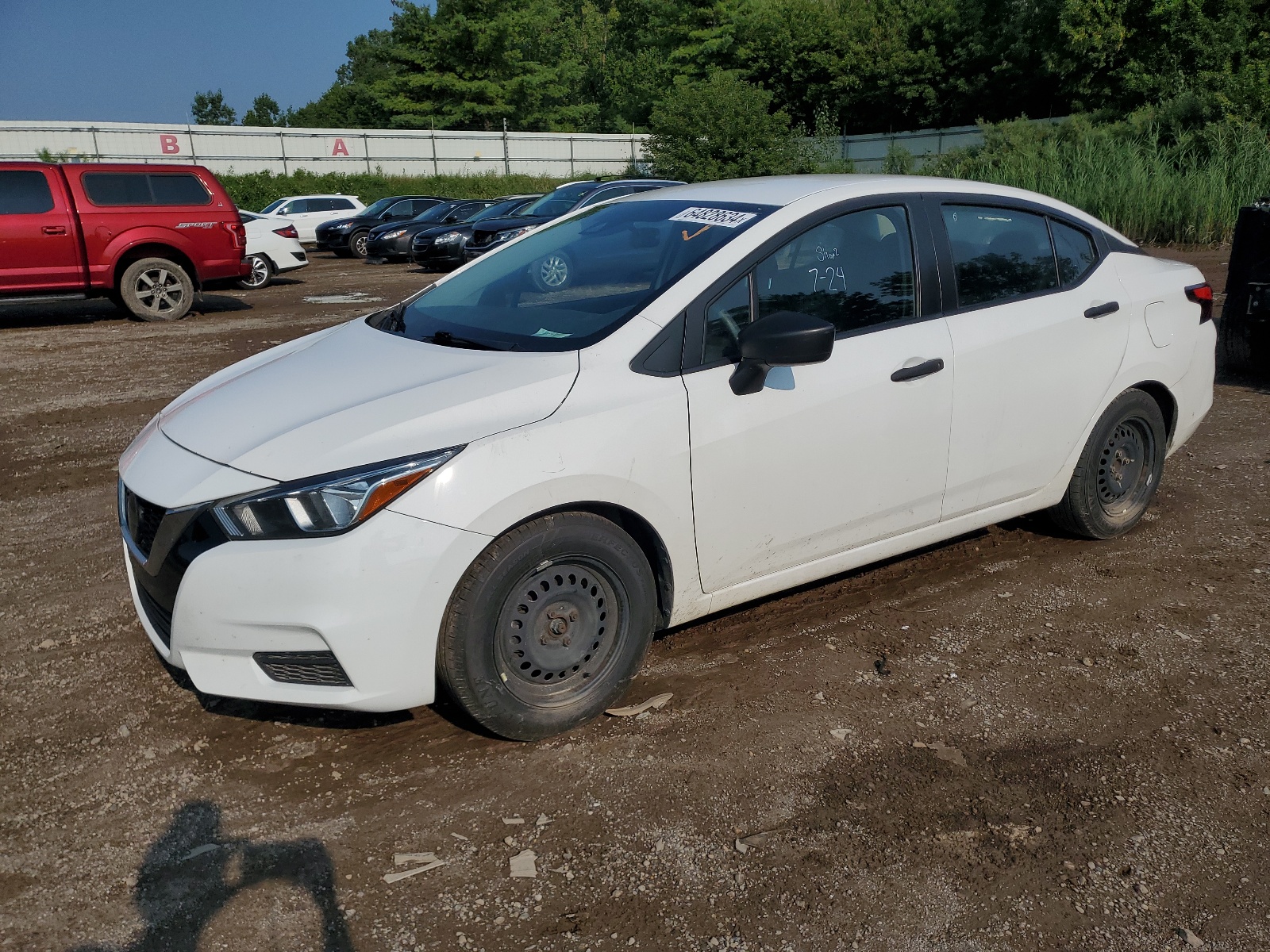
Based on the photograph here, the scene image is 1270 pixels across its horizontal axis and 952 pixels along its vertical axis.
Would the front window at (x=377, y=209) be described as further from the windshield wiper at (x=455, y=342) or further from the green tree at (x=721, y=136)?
the windshield wiper at (x=455, y=342)

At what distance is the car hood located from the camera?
3.06m

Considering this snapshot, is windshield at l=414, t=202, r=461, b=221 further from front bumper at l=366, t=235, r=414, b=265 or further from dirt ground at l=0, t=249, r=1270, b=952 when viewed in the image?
dirt ground at l=0, t=249, r=1270, b=952

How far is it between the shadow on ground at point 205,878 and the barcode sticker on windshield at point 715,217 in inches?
96.6

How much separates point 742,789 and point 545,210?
53.7ft

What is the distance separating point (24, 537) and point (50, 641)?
1.50 metres

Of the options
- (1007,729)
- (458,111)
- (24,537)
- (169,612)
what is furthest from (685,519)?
(458,111)

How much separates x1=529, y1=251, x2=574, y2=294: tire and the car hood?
1.88 ft

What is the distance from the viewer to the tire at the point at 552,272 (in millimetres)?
4062

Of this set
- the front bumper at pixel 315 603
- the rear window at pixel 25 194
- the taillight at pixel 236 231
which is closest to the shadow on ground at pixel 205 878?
the front bumper at pixel 315 603

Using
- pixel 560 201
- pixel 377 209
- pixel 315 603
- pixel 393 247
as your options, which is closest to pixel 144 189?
pixel 560 201

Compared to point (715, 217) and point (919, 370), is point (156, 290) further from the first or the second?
point (919, 370)

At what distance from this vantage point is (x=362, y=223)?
25.8 meters

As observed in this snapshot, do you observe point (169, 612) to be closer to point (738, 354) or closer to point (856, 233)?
point (738, 354)

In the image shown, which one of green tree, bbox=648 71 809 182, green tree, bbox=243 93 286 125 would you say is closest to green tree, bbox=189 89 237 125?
green tree, bbox=243 93 286 125
